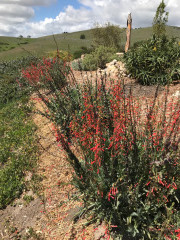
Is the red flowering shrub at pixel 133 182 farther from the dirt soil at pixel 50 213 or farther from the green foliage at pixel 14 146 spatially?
the green foliage at pixel 14 146

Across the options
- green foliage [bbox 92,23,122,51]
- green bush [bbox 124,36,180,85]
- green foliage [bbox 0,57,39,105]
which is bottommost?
green foliage [bbox 0,57,39,105]

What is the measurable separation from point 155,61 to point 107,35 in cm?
1739

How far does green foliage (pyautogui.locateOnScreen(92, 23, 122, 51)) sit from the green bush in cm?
1531

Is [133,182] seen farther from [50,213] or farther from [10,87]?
[10,87]

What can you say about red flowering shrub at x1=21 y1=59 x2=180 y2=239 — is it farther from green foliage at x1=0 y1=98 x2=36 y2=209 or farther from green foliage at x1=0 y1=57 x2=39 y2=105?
green foliage at x1=0 y1=57 x2=39 y2=105

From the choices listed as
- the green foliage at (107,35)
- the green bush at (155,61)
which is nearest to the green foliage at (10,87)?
the green bush at (155,61)

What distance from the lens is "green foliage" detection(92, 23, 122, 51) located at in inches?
873

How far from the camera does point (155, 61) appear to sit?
24.1 feet

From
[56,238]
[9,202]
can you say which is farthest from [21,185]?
[56,238]

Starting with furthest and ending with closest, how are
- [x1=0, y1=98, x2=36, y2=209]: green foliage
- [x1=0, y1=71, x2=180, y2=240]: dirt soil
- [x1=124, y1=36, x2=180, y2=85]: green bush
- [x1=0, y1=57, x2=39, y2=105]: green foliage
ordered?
[x1=0, y1=57, x2=39, y2=105]: green foliage
[x1=124, y1=36, x2=180, y2=85]: green bush
[x1=0, y1=98, x2=36, y2=209]: green foliage
[x1=0, y1=71, x2=180, y2=240]: dirt soil

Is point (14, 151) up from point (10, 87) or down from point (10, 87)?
down

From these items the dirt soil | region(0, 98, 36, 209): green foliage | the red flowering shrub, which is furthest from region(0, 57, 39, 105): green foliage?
the red flowering shrub

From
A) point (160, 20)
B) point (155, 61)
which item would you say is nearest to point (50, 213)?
point (155, 61)

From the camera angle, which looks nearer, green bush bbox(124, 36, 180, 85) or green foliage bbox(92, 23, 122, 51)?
green bush bbox(124, 36, 180, 85)
